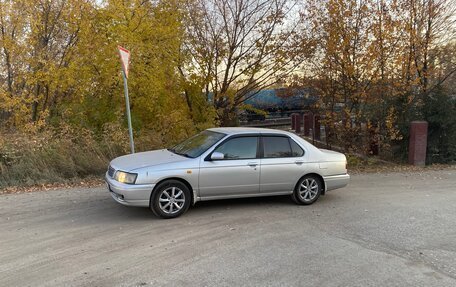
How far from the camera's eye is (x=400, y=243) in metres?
5.33

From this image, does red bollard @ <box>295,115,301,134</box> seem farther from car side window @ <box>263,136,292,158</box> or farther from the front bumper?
the front bumper

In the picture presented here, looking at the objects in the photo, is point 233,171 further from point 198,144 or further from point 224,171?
point 198,144

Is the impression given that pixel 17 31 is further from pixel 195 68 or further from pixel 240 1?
pixel 240 1

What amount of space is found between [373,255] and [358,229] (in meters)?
1.07

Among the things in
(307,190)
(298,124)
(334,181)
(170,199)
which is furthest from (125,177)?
(298,124)

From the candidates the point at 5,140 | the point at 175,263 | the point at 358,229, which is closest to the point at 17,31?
the point at 5,140

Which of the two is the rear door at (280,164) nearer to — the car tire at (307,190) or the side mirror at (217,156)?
the car tire at (307,190)

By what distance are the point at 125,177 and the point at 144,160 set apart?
0.57 metres

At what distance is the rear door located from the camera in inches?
277

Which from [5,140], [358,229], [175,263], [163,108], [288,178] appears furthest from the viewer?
[163,108]

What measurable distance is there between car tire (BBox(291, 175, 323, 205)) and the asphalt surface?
0.19 meters

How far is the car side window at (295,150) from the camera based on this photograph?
24.2 ft

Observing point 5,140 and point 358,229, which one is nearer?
point 358,229

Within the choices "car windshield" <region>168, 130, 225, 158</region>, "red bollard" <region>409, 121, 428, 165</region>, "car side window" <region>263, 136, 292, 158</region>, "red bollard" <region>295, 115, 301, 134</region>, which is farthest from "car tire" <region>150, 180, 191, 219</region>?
"red bollard" <region>295, 115, 301, 134</region>
